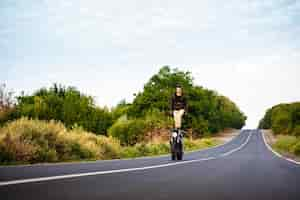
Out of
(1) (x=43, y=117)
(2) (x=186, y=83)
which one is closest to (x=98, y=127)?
(1) (x=43, y=117)

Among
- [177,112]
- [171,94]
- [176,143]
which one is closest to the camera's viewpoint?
[177,112]

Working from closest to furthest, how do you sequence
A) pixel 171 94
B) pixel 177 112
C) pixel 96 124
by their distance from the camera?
pixel 177 112 < pixel 96 124 < pixel 171 94

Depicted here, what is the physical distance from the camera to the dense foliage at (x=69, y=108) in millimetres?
41084

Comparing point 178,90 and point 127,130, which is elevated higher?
point 178,90

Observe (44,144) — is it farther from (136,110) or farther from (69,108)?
(136,110)

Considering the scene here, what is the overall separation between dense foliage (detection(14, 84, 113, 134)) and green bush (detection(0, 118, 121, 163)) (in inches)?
884

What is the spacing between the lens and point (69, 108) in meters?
44.4

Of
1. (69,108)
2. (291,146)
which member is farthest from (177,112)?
(69,108)

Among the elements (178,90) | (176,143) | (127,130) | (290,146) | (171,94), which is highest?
(171,94)

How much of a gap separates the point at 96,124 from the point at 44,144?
127 feet

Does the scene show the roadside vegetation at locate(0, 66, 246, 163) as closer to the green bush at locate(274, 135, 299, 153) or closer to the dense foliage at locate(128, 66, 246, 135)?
the dense foliage at locate(128, 66, 246, 135)

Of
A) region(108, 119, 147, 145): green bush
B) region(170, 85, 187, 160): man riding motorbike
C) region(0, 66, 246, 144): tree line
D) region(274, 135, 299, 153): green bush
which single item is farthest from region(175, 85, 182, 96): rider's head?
region(108, 119, 147, 145): green bush

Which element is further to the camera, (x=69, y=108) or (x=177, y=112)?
(x=69, y=108)

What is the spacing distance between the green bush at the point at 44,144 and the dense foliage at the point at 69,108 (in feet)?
73.7
